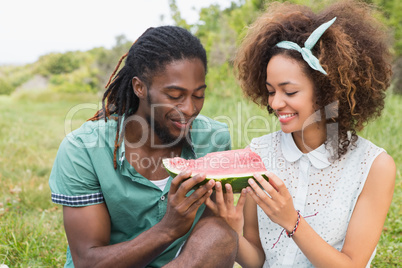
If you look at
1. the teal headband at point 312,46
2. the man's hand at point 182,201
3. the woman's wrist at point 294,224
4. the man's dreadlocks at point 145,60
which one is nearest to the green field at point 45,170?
the man's dreadlocks at point 145,60

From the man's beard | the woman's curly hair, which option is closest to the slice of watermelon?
the man's beard

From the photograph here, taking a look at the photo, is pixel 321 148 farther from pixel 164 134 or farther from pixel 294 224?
pixel 164 134

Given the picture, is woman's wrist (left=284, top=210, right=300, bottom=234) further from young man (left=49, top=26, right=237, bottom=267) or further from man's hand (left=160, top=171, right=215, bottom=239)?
man's hand (left=160, top=171, right=215, bottom=239)

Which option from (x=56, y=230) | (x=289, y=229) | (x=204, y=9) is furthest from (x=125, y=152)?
(x=204, y=9)

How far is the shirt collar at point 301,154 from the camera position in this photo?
8.87 feet

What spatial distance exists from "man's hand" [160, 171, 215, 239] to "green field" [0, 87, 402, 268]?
155cm

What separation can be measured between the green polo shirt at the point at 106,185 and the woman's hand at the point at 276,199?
723 millimetres

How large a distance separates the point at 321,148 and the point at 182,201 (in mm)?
1017

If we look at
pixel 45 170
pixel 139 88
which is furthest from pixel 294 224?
pixel 45 170

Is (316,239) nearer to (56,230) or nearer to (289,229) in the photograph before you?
(289,229)

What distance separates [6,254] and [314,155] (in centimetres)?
271

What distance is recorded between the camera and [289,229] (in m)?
2.36

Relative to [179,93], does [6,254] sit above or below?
below

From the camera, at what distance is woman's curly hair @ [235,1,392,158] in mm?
2568
